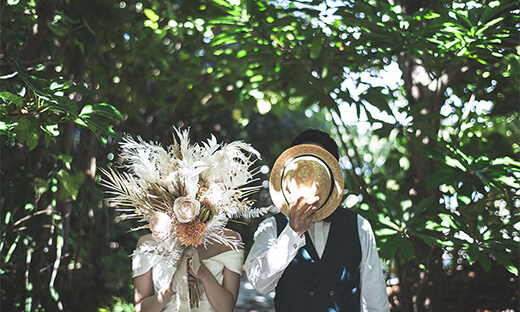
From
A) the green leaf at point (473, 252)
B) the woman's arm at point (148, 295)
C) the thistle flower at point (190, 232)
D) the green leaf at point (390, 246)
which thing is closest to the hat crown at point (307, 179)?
the thistle flower at point (190, 232)

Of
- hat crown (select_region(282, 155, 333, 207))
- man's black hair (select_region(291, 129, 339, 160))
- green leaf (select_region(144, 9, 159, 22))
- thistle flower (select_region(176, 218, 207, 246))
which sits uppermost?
green leaf (select_region(144, 9, 159, 22))

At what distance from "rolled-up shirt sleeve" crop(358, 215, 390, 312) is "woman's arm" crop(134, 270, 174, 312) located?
0.81 metres

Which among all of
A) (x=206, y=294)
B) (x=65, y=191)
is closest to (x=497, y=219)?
(x=206, y=294)

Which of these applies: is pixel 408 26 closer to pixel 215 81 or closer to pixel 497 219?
pixel 497 219

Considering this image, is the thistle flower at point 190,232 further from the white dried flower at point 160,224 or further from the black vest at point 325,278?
the black vest at point 325,278

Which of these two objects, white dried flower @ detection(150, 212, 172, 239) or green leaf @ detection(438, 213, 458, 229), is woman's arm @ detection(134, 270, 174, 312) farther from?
green leaf @ detection(438, 213, 458, 229)

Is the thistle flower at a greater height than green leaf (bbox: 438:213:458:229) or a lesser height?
greater

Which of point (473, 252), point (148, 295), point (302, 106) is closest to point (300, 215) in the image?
point (148, 295)

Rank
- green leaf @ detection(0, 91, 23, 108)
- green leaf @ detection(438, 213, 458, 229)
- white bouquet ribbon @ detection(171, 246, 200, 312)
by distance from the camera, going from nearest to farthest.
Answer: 1. white bouquet ribbon @ detection(171, 246, 200, 312)
2. green leaf @ detection(0, 91, 23, 108)
3. green leaf @ detection(438, 213, 458, 229)

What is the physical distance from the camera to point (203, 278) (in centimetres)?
192

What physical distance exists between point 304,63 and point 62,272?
2.46 m

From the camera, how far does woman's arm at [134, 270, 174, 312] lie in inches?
75.5

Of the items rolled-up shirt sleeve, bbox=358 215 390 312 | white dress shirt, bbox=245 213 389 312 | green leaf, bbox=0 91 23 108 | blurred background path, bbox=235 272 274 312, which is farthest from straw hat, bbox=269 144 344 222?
blurred background path, bbox=235 272 274 312

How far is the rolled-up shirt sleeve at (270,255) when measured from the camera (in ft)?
6.03
